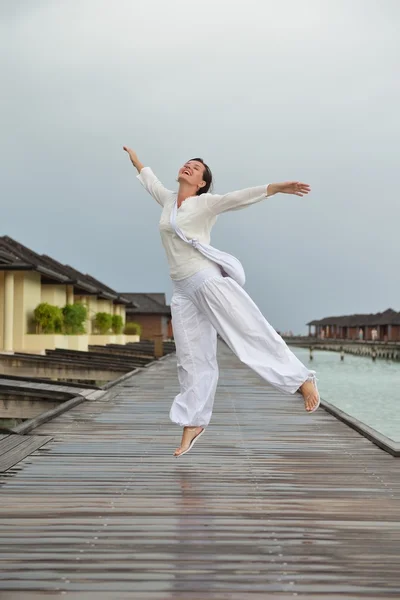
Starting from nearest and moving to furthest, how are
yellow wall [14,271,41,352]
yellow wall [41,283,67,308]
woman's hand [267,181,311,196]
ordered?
woman's hand [267,181,311,196] → yellow wall [14,271,41,352] → yellow wall [41,283,67,308]

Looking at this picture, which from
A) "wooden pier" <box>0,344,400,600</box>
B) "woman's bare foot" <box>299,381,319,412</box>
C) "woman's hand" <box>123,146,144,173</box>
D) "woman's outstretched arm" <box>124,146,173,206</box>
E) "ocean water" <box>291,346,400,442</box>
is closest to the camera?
"wooden pier" <box>0,344,400,600</box>

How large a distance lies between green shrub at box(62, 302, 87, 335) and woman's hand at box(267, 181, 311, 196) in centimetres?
1942

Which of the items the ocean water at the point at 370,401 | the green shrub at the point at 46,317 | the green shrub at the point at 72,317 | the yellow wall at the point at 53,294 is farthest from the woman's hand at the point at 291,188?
the yellow wall at the point at 53,294

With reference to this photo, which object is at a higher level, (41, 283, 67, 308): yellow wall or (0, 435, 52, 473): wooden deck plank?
(41, 283, 67, 308): yellow wall

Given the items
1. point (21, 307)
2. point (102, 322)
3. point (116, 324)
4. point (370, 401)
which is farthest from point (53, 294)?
point (116, 324)

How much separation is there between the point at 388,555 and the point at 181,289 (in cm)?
216

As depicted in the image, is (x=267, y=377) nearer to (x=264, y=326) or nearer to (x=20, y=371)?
(x=264, y=326)

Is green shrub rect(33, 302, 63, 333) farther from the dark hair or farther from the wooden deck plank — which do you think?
the dark hair

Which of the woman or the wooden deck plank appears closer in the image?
the woman

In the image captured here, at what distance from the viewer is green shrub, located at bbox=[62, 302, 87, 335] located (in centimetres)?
2319

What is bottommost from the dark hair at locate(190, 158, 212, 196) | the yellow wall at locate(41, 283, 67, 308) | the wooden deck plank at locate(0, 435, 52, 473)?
the wooden deck plank at locate(0, 435, 52, 473)

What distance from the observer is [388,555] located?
2.84 m

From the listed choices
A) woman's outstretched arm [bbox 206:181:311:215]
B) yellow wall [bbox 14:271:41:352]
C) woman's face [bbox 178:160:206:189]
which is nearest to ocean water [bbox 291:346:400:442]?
yellow wall [bbox 14:271:41:352]

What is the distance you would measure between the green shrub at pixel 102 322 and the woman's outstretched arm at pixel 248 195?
1124 inches
